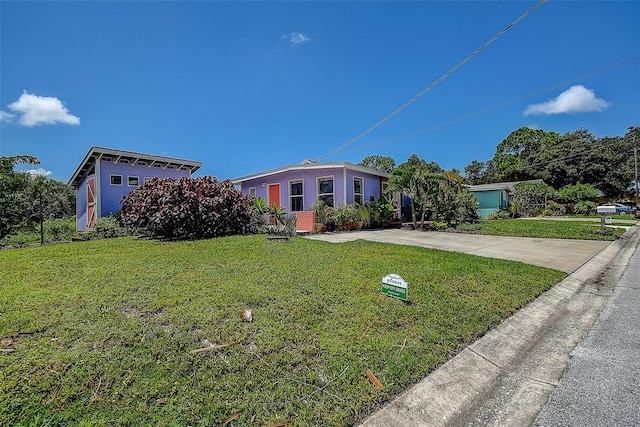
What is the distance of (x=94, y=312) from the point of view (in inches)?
106

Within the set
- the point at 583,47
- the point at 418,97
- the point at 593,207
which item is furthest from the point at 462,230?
the point at 593,207

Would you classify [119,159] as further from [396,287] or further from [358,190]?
[396,287]

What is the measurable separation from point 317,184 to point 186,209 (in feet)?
21.6

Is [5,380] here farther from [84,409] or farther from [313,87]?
[313,87]

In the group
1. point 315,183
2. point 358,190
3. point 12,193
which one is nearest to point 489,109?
point 358,190

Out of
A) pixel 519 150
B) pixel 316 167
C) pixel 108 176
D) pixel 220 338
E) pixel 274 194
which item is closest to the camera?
pixel 220 338

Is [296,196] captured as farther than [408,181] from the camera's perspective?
Yes

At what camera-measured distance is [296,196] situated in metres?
14.3

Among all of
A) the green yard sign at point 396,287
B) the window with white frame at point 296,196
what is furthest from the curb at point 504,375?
the window with white frame at point 296,196

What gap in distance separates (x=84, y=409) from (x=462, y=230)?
44.3 feet

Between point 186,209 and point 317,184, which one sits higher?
point 317,184

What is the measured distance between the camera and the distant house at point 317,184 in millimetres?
13078

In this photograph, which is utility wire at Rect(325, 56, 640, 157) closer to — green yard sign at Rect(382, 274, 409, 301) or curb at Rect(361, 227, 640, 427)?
curb at Rect(361, 227, 640, 427)

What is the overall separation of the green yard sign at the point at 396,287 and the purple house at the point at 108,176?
1340 centimetres
